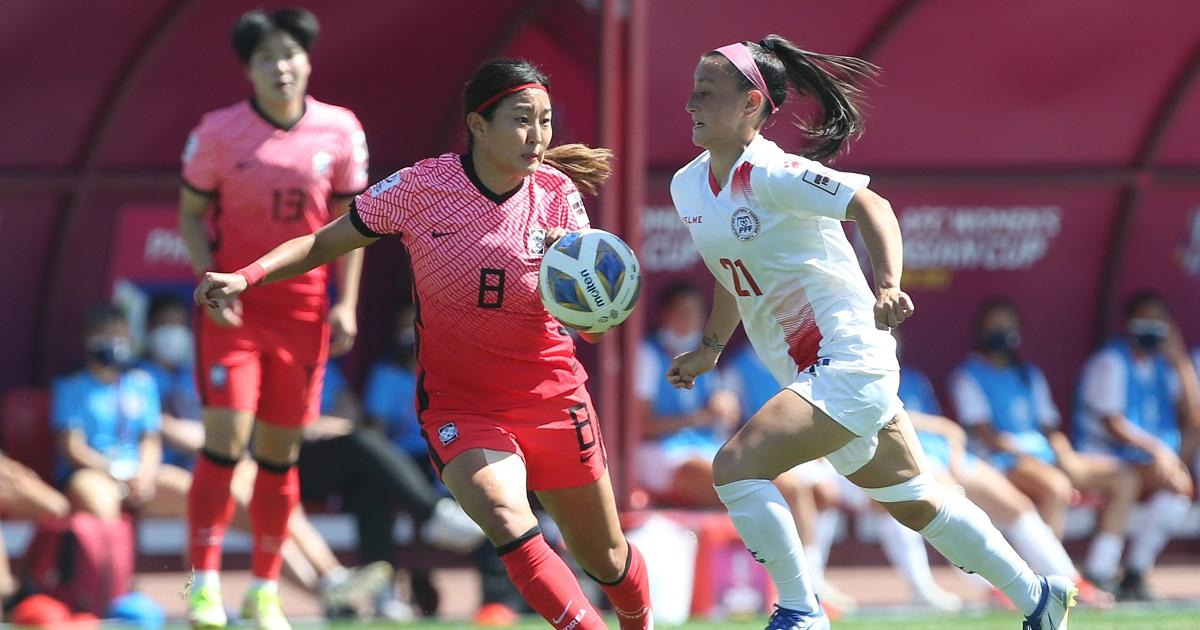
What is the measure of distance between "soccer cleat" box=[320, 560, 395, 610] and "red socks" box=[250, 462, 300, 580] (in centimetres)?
165

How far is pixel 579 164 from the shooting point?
5.80m

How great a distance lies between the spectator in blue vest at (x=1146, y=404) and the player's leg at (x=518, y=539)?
5915mm

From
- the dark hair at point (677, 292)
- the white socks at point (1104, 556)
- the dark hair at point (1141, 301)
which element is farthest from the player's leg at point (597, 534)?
the dark hair at point (1141, 301)

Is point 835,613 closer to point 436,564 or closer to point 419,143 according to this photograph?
point 436,564

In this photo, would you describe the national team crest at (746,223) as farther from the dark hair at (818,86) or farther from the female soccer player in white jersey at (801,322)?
the dark hair at (818,86)

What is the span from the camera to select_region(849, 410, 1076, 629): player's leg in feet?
17.7

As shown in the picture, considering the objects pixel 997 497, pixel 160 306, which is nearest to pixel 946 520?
pixel 997 497

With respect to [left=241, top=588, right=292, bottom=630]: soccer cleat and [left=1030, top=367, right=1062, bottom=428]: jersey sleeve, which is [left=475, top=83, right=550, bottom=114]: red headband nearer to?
[left=241, top=588, right=292, bottom=630]: soccer cleat

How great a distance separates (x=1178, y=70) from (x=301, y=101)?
5.90m

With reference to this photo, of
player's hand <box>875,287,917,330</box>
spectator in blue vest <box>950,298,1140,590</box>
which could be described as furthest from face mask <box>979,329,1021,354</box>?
player's hand <box>875,287,917,330</box>

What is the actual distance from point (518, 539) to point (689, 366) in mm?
879

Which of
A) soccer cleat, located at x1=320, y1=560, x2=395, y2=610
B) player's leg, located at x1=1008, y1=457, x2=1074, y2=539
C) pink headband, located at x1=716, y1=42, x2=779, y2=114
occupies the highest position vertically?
pink headband, located at x1=716, y1=42, x2=779, y2=114

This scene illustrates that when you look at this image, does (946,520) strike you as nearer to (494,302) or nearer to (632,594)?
(632,594)

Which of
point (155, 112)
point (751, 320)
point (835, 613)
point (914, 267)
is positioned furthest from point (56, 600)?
point (914, 267)
